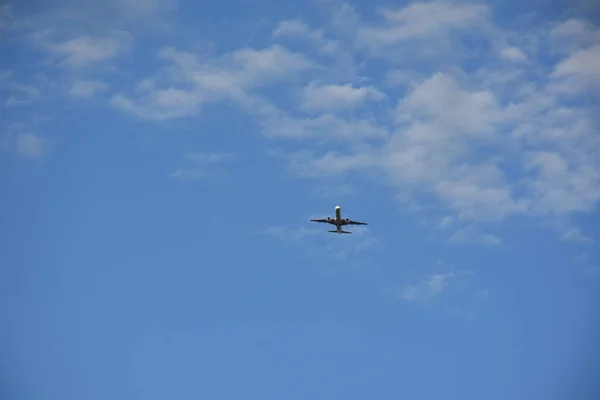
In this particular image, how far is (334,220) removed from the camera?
102125mm
